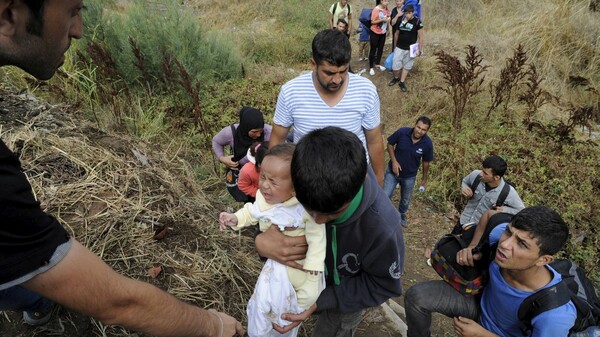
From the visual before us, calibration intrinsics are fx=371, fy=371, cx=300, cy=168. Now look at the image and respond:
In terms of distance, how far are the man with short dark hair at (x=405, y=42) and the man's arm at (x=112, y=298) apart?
7.04m

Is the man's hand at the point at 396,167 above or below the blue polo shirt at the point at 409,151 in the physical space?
below

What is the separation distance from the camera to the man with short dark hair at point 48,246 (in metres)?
0.90

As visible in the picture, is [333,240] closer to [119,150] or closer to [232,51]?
[119,150]

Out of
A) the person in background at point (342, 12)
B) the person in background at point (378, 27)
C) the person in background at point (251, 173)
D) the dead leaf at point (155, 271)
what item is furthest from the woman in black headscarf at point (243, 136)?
the person in background at point (342, 12)

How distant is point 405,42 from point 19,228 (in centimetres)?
739

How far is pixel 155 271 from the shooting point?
2361 millimetres

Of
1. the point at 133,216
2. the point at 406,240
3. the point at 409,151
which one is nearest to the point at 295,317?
the point at 133,216

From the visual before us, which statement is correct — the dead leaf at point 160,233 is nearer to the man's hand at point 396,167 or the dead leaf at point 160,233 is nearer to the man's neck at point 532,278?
the man's neck at point 532,278

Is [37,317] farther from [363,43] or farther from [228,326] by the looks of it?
[363,43]

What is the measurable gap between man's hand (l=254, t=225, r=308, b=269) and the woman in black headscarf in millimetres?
1737

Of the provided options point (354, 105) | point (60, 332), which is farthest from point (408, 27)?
point (60, 332)

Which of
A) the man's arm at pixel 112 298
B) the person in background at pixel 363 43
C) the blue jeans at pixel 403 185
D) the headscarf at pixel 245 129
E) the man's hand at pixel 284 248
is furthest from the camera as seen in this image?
the person in background at pixel 363 43

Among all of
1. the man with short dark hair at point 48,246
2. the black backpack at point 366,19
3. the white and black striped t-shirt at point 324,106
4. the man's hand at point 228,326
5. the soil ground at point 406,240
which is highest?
the man with short dark hair at point 48,246

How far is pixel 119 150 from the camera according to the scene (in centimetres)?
335
